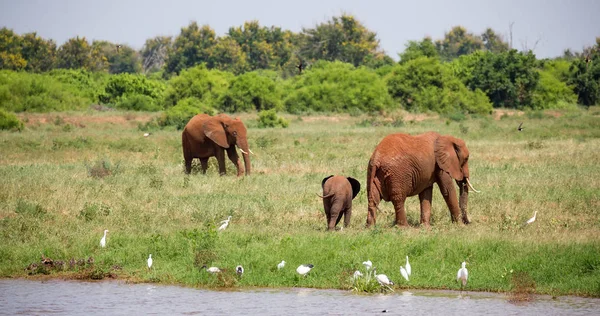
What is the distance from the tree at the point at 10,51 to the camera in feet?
279

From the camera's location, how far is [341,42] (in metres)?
98.9

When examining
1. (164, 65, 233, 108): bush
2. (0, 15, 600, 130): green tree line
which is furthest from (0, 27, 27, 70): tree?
(164, 65, 233, 108): bush

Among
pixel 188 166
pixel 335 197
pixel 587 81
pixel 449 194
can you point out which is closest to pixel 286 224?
pixel 335 197

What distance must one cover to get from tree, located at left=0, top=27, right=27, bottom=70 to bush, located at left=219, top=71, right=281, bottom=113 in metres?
36.1

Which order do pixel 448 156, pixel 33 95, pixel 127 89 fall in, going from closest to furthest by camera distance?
pixel 448 156 → pixel 33 95 → pixel 127 89

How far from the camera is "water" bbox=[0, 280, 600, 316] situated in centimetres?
1392

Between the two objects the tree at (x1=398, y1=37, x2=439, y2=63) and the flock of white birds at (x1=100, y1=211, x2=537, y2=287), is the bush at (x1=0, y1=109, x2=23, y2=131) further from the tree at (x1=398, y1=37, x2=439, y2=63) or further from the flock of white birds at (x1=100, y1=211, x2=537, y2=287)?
the tree at (x1=398, y1=37, x2=439, y2=63)

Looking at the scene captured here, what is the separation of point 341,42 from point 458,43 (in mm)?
43026

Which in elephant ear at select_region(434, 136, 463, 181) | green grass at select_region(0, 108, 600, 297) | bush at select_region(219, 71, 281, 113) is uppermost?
bush at select_region(219, 71, 281, 113)

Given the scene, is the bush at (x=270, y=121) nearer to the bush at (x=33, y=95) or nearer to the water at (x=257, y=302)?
the bush at (x=33, y=95)

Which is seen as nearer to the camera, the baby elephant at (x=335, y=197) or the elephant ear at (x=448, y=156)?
the baby elephant at (x=335, y=197)

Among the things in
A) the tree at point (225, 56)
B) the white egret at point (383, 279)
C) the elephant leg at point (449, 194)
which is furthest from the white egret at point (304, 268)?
the tree at point (225, 56)

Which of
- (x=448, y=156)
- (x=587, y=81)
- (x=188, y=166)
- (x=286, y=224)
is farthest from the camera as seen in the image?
(x=587, y=81)

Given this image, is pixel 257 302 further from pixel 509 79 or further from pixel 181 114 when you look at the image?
pixel 509 79
